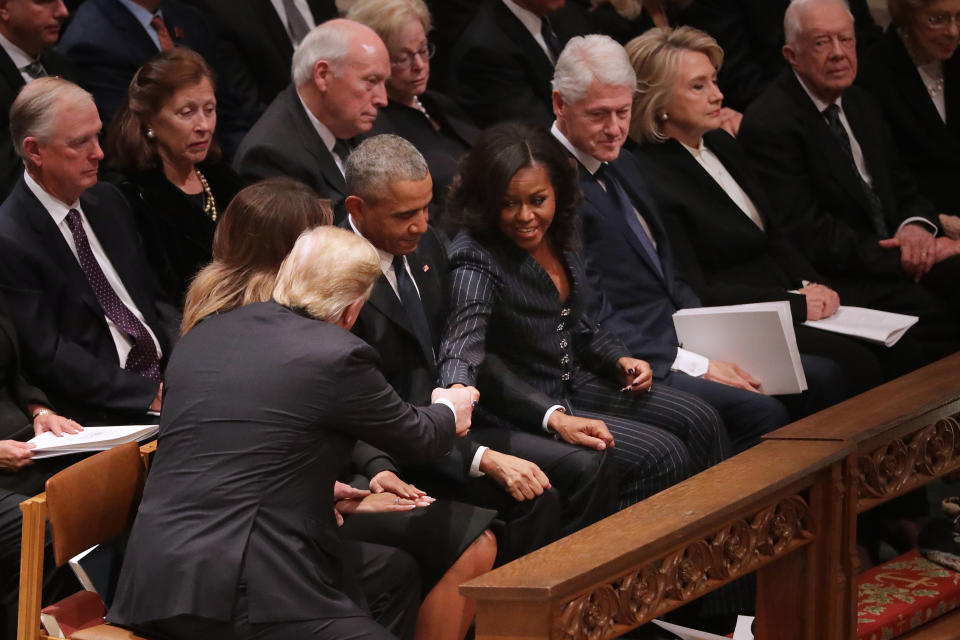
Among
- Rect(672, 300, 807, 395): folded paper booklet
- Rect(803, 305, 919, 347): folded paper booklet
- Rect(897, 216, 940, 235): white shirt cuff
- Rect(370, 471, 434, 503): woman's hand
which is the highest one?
Rect(897, 216, 940, 235): white shirt cuff

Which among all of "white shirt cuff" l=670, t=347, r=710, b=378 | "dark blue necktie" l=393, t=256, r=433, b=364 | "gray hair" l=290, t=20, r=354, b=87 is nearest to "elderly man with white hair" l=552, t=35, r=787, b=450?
"white shirt cuff" l=670, t=347, r=710, b=378

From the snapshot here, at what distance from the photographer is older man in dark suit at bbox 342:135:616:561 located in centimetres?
332

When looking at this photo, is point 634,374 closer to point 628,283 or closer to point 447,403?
point 628,283

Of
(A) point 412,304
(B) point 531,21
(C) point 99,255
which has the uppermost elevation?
(B) point 531,21

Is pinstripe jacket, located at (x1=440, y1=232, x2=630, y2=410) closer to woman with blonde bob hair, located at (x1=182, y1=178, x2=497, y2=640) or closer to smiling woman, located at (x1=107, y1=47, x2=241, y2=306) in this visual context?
woman with blonde bob hair, located at (x1=182, y1=178, x2=497, y2=640)

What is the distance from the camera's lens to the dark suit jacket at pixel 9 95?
13.1 ft

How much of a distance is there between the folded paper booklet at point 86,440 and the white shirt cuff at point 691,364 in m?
1.65

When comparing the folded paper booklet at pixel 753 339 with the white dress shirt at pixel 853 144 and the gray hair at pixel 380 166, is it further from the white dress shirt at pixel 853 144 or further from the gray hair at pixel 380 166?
the white dress shirt at pixel 853 144

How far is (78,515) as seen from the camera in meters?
2.75

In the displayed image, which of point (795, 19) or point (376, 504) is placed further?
point (795, 19)

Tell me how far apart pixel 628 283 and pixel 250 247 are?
1.49 metres

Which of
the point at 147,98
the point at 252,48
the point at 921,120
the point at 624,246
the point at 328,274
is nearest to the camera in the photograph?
the point at 328,274

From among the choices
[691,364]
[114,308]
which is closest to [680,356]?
[691,364]

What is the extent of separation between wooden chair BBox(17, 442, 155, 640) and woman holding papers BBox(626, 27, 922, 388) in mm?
2105
